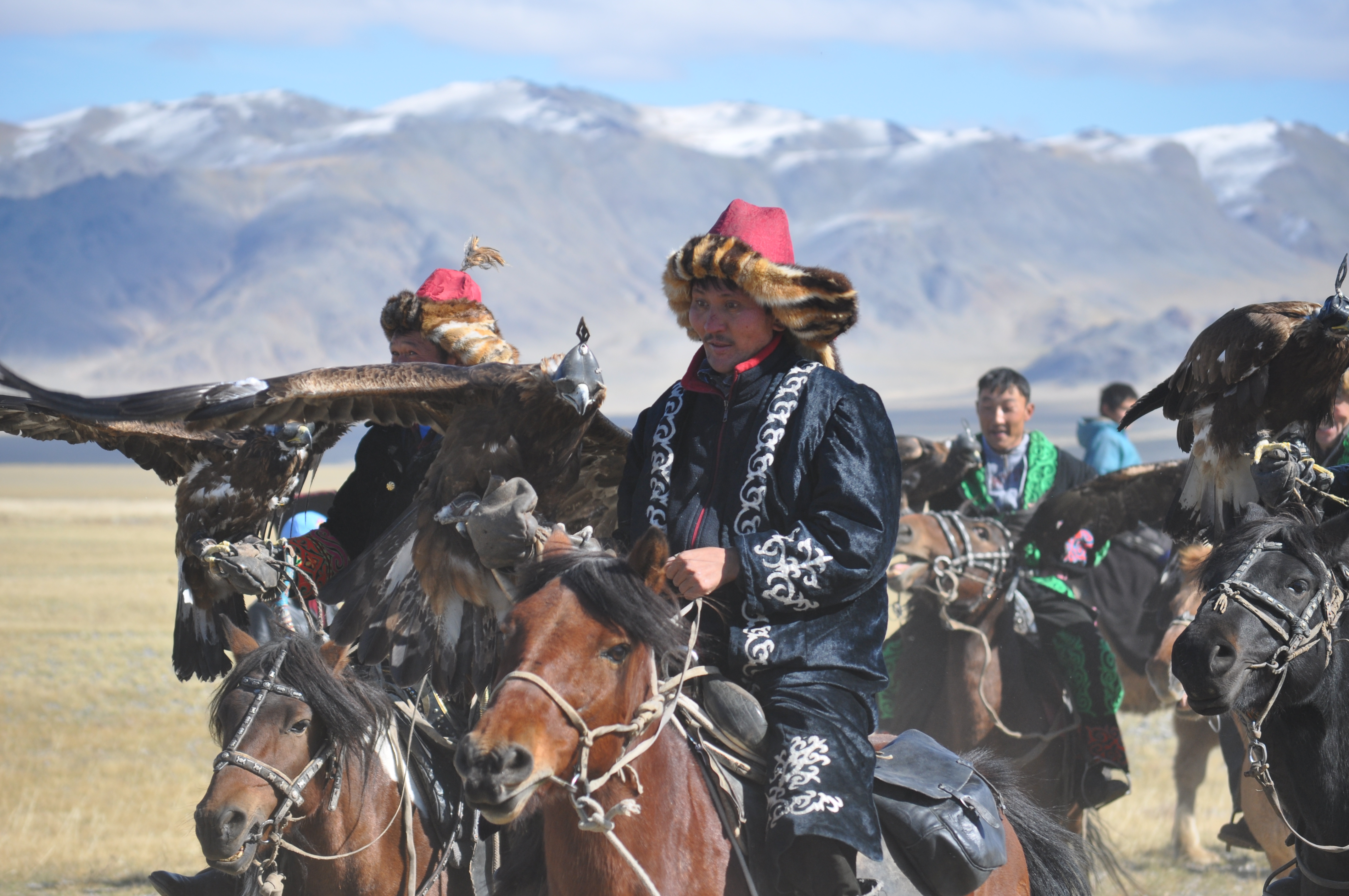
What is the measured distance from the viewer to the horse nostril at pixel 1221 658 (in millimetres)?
2973

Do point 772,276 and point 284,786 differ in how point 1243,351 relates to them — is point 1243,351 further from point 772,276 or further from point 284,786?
point 284,786

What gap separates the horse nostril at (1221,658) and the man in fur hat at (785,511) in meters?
0.72

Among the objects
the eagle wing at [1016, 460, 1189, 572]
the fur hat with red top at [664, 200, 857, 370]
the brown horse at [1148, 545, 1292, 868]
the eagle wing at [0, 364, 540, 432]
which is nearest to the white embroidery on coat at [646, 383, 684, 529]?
Result: the fur hat with red top at [664, 200, 857, 370]

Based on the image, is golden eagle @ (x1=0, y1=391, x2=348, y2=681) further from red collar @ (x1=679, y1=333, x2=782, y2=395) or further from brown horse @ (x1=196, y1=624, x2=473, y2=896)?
red collar @ (x1=679, y1=333, x2=782, y2=395)

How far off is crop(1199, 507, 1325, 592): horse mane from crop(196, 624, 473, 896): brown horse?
224 centimetres

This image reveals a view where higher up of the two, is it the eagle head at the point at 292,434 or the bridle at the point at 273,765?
the eagle head at the point at 292,434

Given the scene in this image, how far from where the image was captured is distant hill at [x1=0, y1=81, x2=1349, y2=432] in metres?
119

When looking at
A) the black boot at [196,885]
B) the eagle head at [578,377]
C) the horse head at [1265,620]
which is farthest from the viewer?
the black boot at [196,885]

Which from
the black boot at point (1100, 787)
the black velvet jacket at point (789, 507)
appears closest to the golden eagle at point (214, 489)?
the black velvet jacket at point (789, 507)

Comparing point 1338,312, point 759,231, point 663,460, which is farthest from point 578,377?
point 1338,312

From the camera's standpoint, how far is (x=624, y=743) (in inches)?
105

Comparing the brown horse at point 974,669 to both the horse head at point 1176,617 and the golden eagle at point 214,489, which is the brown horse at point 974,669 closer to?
the horse head at point 1176,617

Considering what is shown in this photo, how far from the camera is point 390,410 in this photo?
14.9ft

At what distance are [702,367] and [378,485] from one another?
2138mm
